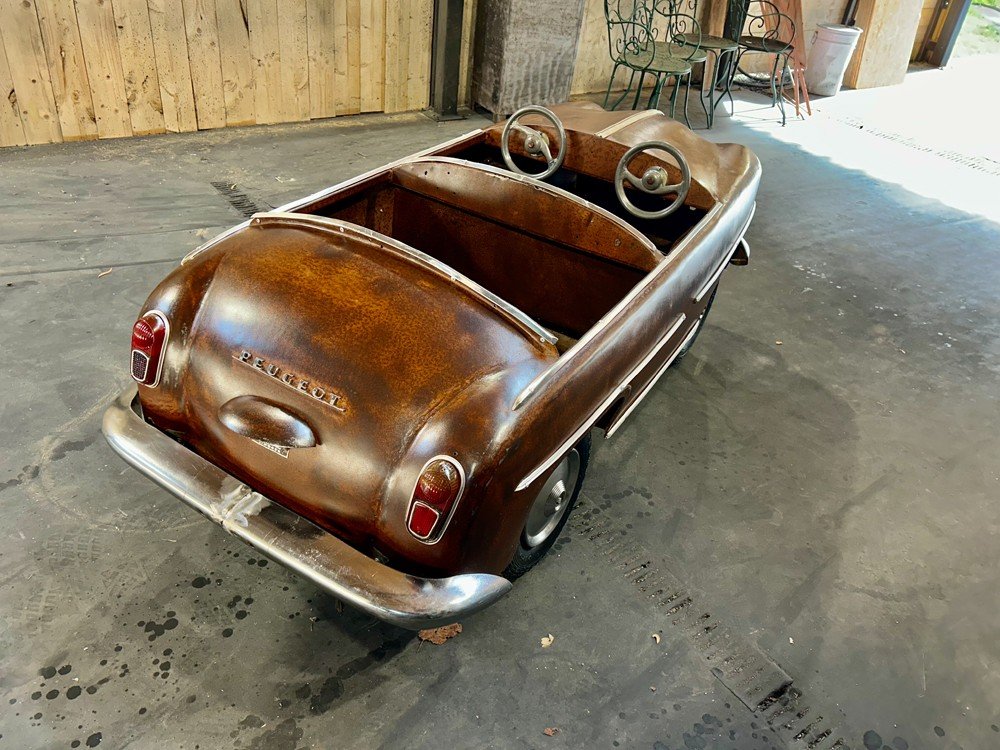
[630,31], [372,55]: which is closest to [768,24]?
[630,31]

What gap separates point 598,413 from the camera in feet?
6.75

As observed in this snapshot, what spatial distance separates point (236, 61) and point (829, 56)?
20.8ft

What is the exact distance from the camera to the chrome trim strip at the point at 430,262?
1938 millimetres

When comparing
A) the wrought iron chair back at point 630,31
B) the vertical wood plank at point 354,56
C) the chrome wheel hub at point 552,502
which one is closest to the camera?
the chrome wheel hub at point 552,502

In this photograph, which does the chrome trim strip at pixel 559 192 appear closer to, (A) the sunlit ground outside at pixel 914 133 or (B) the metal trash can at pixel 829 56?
(A) the sunlit ground outside at pixel 914 133

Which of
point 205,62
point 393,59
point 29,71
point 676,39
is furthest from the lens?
point 676,39

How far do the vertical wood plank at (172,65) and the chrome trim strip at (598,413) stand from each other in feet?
13.7

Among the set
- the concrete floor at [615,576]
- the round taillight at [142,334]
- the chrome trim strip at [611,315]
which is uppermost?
the chrome trim strip at [611,315]

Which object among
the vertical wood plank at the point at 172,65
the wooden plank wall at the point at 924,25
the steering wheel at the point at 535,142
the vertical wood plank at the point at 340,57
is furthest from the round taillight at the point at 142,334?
the wooden plank wall at the point at 924,25

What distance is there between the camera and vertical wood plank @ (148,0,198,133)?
4750 millimetres

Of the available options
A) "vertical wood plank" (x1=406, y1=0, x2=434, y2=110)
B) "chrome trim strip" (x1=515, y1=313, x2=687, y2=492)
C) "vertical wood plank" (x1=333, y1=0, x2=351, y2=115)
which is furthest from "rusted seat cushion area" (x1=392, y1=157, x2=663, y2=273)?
"vertical wood plank" (x1=406, y1=0, x2=434, y2=110)

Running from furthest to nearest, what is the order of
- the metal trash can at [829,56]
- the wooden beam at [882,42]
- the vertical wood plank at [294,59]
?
the wooden beam at [882,42] < the metal trash can at [829,56] < the vertical wood plank at [294,59]

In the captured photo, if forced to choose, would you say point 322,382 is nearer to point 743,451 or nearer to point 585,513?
point 585,513

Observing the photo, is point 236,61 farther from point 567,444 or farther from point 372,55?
point 567,444
